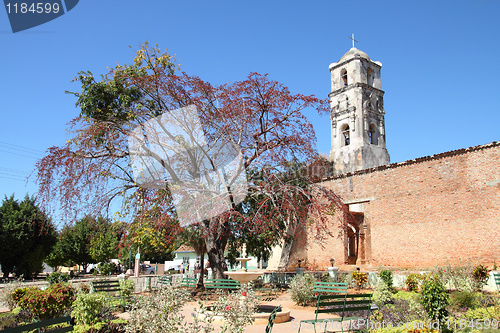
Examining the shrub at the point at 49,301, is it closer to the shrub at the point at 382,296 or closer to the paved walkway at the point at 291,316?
the paved walkway at the point at 291,316

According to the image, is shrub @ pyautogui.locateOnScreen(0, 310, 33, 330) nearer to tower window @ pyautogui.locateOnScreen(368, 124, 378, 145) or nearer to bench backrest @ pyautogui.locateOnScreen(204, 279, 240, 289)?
bench backrest @ pyautogui.locateOnScreen(204, 279, 240, 289)

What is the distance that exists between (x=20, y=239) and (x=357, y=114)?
24824 millimetres

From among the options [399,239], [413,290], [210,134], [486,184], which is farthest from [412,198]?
[210,134]

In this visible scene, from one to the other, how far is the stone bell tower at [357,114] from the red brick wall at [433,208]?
25.6ft

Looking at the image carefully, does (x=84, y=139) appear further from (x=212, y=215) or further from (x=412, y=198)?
(x=412, y=198)

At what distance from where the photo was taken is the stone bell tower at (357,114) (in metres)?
27.6

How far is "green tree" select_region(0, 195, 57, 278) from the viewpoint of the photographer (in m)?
25.7

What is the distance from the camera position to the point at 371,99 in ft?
95.1

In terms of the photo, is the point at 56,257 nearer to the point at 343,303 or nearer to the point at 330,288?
the point at 330,288

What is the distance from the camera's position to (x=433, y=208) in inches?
656

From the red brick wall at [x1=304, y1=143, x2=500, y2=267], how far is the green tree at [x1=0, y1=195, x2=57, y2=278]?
20.5m

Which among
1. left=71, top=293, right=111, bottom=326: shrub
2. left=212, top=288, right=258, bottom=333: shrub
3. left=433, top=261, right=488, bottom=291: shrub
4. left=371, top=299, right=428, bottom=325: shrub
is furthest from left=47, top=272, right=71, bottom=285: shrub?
left=433, top=261, right=488, bottom=291: shrub

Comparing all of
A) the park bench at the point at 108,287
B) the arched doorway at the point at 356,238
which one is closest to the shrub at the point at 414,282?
the arched doorway at the point at 356,238

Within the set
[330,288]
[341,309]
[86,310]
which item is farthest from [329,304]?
[86,310]
